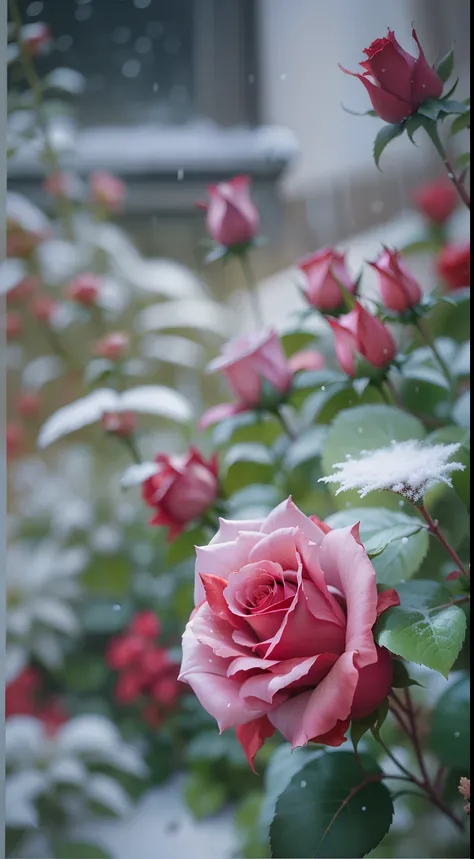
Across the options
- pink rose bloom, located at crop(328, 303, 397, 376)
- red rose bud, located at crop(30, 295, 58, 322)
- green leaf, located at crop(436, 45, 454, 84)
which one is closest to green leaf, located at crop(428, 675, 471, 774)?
pink rose bloom, located at crop(328, 303, 397, 376)

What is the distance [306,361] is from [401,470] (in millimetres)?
196

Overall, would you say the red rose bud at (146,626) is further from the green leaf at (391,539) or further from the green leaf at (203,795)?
the green leaf at (391,539)

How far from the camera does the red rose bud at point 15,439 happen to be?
2.35 ft

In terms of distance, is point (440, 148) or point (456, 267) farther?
point (456, 267)

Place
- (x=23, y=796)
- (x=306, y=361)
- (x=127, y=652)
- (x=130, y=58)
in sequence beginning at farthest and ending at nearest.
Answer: (x=130, y=58)
(x=127, y=652)
(x=23, y=796)
(x=306, y=361)

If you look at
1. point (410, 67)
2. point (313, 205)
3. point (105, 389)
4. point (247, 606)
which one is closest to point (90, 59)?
point (313, 205)

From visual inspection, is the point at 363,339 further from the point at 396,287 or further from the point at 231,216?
the point at 231,216

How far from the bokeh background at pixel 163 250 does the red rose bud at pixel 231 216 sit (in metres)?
0.14

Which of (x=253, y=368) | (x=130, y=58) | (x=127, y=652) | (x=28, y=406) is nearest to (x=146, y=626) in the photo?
(x=127, y=652)

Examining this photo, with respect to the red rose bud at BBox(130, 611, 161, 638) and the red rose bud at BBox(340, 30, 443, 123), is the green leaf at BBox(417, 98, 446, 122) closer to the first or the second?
the red rose bud at BBox(340, 30, 443, 123)

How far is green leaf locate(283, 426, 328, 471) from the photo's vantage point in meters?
0.37

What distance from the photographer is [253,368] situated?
37 centimetres

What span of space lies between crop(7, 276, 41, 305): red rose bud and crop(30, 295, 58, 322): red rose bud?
0.01 m

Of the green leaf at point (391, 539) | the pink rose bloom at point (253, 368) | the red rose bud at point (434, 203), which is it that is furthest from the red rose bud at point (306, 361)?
the red rose bud at point (434, 203)
